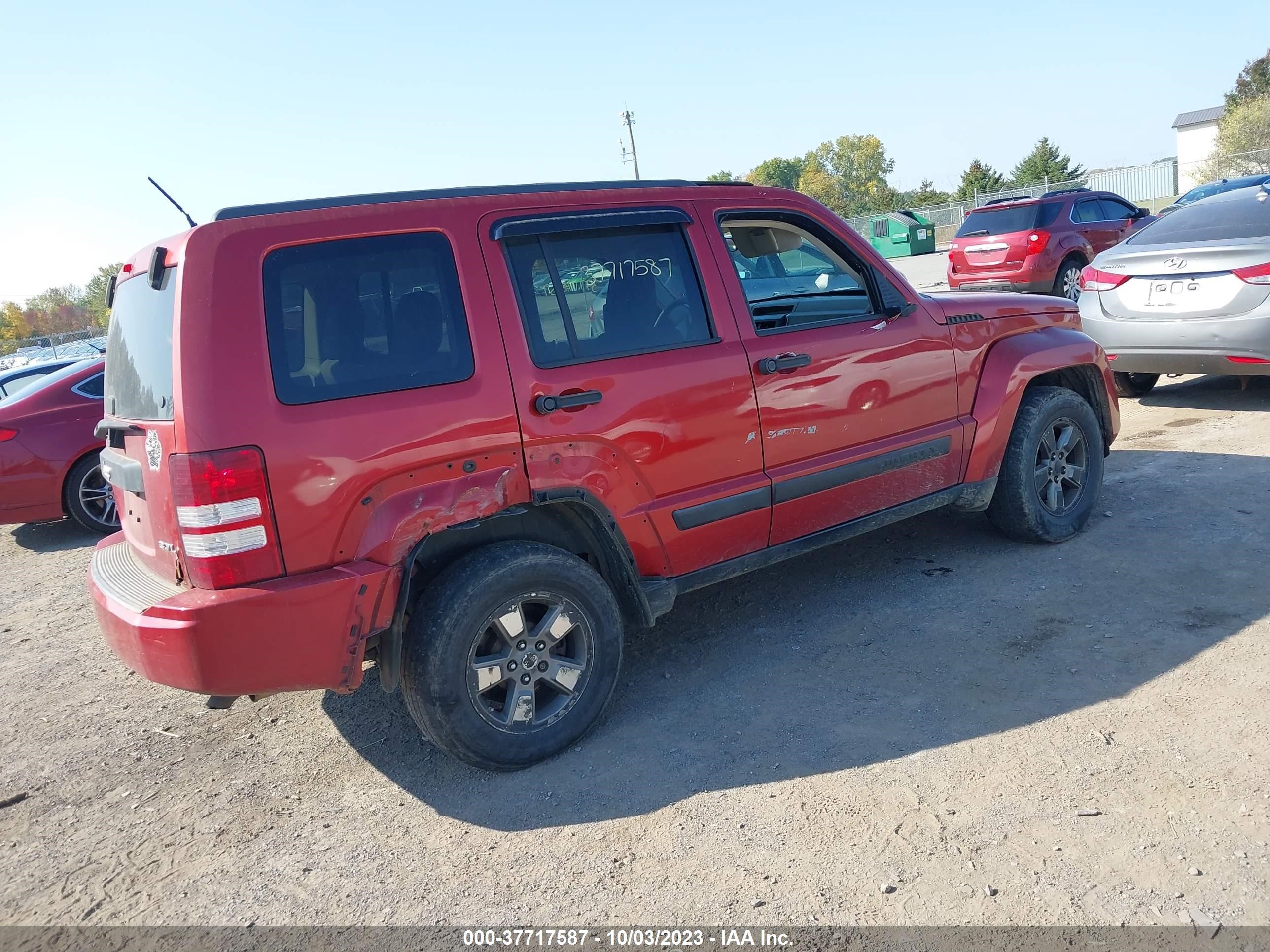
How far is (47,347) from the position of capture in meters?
36.1

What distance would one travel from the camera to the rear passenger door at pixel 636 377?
351cm

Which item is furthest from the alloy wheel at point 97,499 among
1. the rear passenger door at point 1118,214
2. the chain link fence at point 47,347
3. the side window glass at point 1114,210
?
the chain link fence at point 47,347

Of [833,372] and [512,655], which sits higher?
[833,372]

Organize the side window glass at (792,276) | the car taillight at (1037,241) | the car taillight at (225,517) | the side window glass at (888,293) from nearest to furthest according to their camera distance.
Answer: the car taillight at (225,517), the side window glass at (792,276), the side window glass at (888,293), the car taillight at (1037,241)

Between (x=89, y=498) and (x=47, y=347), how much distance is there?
109 ft

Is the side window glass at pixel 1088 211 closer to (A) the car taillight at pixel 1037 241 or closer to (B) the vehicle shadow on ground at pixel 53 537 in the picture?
(A) the car taillight at pixel 1037 241

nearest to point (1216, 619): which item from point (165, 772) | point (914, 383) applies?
point (914, 383)

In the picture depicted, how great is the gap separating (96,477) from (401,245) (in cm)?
591

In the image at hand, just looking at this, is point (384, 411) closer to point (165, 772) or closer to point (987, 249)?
point (165, 772)

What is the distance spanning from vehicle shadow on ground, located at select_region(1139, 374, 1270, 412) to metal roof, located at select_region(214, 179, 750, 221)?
223 inches

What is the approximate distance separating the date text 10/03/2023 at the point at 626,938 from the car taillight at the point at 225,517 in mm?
1268

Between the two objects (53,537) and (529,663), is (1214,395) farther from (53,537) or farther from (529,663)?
(53,537)

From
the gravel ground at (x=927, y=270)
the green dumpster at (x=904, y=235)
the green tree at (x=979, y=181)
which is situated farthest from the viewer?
the green tree at (x=979, y=181)

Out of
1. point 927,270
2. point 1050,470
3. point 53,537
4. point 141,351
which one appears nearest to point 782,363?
point 1050,470
